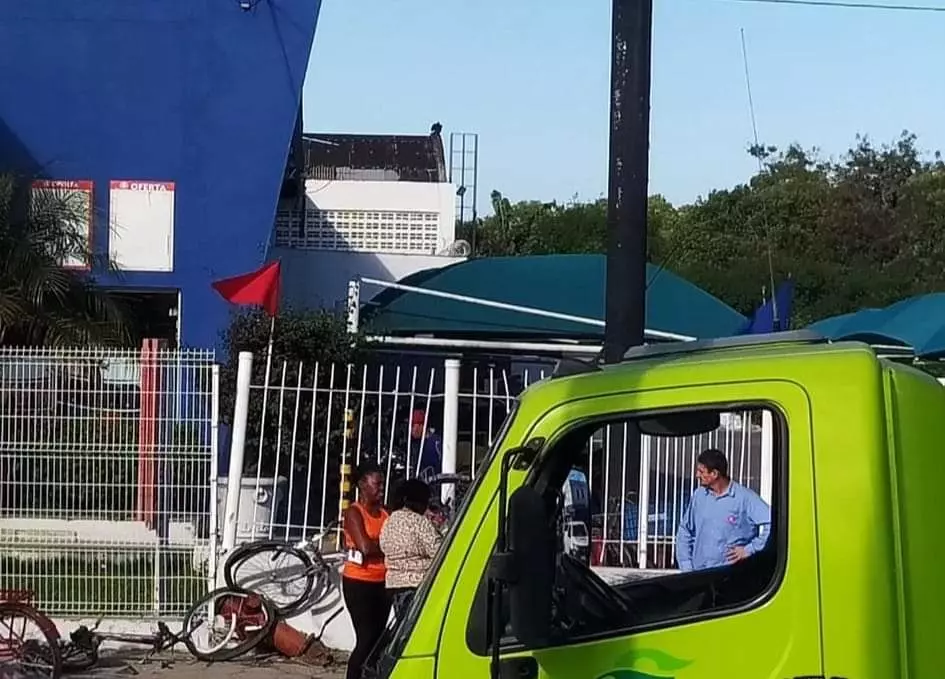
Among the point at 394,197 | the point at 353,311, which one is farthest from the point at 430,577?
the point at 394,197

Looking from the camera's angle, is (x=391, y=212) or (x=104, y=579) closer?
(x=104, y=579)

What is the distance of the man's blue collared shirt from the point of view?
11.8 ft

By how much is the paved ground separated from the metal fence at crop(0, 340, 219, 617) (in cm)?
48

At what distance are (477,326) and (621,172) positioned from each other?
7.35 meters

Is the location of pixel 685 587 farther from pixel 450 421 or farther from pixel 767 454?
pixel 450 421

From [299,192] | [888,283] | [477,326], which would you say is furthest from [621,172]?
[888,283]

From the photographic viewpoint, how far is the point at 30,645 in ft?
28.7

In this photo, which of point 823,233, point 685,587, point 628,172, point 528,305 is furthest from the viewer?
point 823,233

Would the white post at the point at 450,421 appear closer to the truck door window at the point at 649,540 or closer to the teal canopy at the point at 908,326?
the teal canopy at the point at 908,326

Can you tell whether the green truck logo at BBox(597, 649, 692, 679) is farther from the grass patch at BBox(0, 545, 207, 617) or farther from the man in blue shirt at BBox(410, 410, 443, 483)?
the grass patch at BBox(0, 545, 207, 617)

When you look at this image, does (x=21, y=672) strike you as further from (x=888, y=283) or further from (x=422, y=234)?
(x=888, y=283)

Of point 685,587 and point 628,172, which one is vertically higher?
point 628,172

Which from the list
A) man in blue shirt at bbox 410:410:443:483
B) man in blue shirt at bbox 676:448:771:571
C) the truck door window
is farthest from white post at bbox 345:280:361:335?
the truck door window

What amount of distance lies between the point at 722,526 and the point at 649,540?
0.75ft
